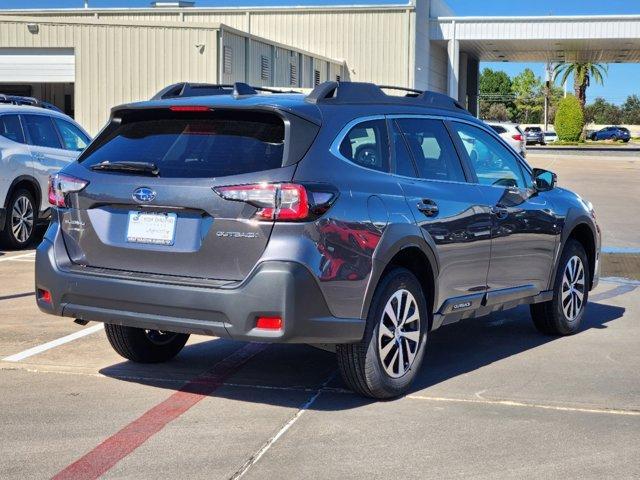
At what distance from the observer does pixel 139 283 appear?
5.38m

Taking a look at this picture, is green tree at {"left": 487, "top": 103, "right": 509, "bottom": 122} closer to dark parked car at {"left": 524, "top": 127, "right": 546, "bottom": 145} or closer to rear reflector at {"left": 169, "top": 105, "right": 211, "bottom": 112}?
dark parked car at {"left": 524, "top": 127, "right": 546, "bottom": 145}

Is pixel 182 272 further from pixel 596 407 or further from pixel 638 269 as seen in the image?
pixel 638 269

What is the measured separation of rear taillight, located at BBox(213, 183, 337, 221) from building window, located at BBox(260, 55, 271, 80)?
25606mm

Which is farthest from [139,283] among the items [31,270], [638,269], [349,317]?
[638,269]

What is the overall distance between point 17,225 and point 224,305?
27.0 ft

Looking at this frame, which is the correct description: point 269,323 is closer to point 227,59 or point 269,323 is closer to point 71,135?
point 71,135

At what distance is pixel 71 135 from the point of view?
13680 millimetres

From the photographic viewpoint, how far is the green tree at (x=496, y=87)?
14438 centimetres

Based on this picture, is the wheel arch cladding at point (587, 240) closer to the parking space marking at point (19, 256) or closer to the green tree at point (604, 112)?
the parking space marking at point (19, 256)

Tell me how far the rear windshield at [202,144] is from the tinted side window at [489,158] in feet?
6.13

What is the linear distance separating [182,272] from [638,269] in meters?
7.65

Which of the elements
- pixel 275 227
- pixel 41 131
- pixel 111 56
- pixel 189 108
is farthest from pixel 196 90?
pixel 111 56

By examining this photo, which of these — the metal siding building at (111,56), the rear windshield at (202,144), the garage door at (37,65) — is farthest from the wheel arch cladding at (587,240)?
the garage door at (37,65)

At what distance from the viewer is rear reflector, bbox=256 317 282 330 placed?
5117 millimetres
